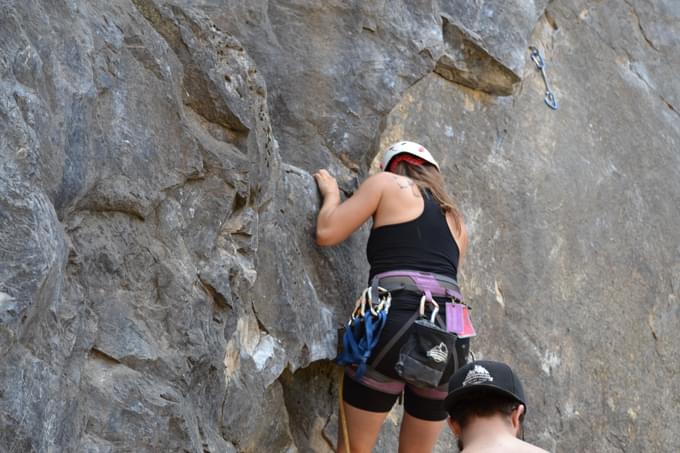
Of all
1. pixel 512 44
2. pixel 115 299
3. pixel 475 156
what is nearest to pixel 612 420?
pixel 475 156

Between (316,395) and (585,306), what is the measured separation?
2600 millimetres

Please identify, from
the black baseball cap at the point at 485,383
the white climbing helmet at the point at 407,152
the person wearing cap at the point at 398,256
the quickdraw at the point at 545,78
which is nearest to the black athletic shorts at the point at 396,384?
the person wearing cap at the point at 398,256

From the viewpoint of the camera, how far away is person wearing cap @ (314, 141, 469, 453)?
191 inches

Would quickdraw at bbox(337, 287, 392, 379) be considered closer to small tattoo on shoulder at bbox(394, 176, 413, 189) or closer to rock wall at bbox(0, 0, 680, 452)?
rock wall at bbox(0, 0, 680, 452)

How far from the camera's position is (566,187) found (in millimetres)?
7188

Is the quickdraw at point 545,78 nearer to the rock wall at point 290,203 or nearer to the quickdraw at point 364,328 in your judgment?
the rock wall at point 290,203

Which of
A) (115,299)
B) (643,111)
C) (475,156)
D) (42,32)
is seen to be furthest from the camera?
(643,111)

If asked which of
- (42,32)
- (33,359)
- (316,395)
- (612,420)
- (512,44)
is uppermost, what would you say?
(42,32)

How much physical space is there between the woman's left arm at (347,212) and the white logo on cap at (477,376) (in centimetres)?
234

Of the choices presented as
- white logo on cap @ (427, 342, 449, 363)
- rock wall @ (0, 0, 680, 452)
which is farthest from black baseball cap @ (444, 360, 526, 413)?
white logo on cap @ (427, 342, 449, 363)

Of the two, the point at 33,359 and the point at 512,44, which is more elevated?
the point at 33,359

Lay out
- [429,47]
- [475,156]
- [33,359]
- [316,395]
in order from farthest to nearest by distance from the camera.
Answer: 1. [475,156]
2. [429,47]
3. [316,395]
4. [33,359]

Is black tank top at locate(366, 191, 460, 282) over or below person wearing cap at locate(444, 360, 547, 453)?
below

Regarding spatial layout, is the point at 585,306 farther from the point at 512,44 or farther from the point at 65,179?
the point at 65,179
